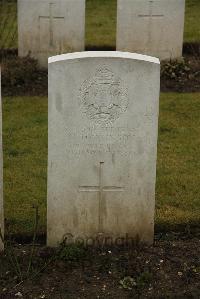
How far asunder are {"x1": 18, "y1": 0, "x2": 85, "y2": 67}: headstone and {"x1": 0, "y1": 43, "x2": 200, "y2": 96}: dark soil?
0.28m

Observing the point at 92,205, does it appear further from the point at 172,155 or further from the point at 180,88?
the point at 180,88

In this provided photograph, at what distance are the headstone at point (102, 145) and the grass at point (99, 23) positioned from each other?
528 cm

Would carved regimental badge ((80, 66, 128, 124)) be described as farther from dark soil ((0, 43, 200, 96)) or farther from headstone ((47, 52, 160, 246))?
dark soil ((0, 43, 200, 96))

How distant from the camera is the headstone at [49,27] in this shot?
30.7 feet

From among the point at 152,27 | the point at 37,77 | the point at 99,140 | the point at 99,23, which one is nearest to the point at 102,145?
the point at 99,140

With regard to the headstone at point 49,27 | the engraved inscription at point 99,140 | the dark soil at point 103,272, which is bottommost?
the dark soil at point 103,272

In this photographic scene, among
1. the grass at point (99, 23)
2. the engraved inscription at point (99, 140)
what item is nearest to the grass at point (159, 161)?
the engraved inscription at point (99, 140)

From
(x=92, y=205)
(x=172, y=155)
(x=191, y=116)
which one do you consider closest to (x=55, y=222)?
(x=92, y=205)

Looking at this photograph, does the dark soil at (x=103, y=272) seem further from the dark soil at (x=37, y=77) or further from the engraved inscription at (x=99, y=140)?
the dark soil at (x=37, y=77)

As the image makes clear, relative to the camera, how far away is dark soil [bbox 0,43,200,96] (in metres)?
8.93

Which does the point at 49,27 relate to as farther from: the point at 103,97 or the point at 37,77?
the point at 103,97

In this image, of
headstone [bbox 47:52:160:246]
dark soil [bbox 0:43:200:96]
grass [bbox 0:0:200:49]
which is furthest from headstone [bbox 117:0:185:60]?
headstone [bbox 47:52:160:246]

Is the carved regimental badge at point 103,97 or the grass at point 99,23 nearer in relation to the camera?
the carved regimental badge at point 103,97

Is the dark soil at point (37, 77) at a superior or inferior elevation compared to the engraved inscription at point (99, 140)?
Answer: superior
